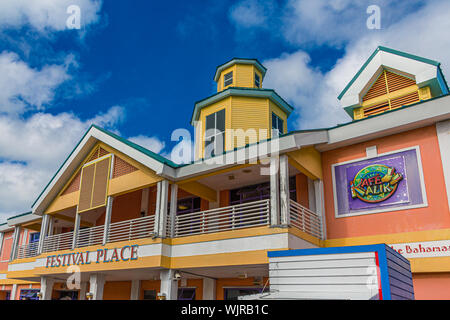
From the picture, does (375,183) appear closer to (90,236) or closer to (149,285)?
(90,236)

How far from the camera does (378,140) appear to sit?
11906 mm

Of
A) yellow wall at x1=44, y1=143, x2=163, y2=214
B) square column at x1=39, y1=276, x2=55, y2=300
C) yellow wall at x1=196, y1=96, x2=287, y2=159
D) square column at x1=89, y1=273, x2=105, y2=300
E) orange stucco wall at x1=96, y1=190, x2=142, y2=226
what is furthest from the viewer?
orange stucco wall at x1=96, y1=190, x2=142, y2=226

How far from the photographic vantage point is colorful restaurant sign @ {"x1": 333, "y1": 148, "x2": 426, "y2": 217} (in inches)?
428

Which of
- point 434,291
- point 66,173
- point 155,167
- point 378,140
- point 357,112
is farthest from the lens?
point 66,173

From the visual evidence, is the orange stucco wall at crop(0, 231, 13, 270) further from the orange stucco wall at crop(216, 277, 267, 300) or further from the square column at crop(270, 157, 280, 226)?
the square column at crop(270, 157, 280, 226)

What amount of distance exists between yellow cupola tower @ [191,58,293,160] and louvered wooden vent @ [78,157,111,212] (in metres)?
4.36

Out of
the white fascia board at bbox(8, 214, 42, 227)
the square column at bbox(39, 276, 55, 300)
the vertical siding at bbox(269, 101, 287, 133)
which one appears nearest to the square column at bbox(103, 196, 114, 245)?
the square column at bbox(39, 276, 55, 300)

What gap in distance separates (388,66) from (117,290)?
15.6 m

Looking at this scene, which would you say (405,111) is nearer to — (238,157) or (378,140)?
(378,140)

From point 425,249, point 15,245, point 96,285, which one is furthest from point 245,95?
point 15,245

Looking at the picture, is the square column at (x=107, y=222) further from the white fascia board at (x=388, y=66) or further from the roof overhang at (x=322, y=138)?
the white fascia board at (x=388, y=66)

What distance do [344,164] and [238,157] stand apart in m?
3.44
